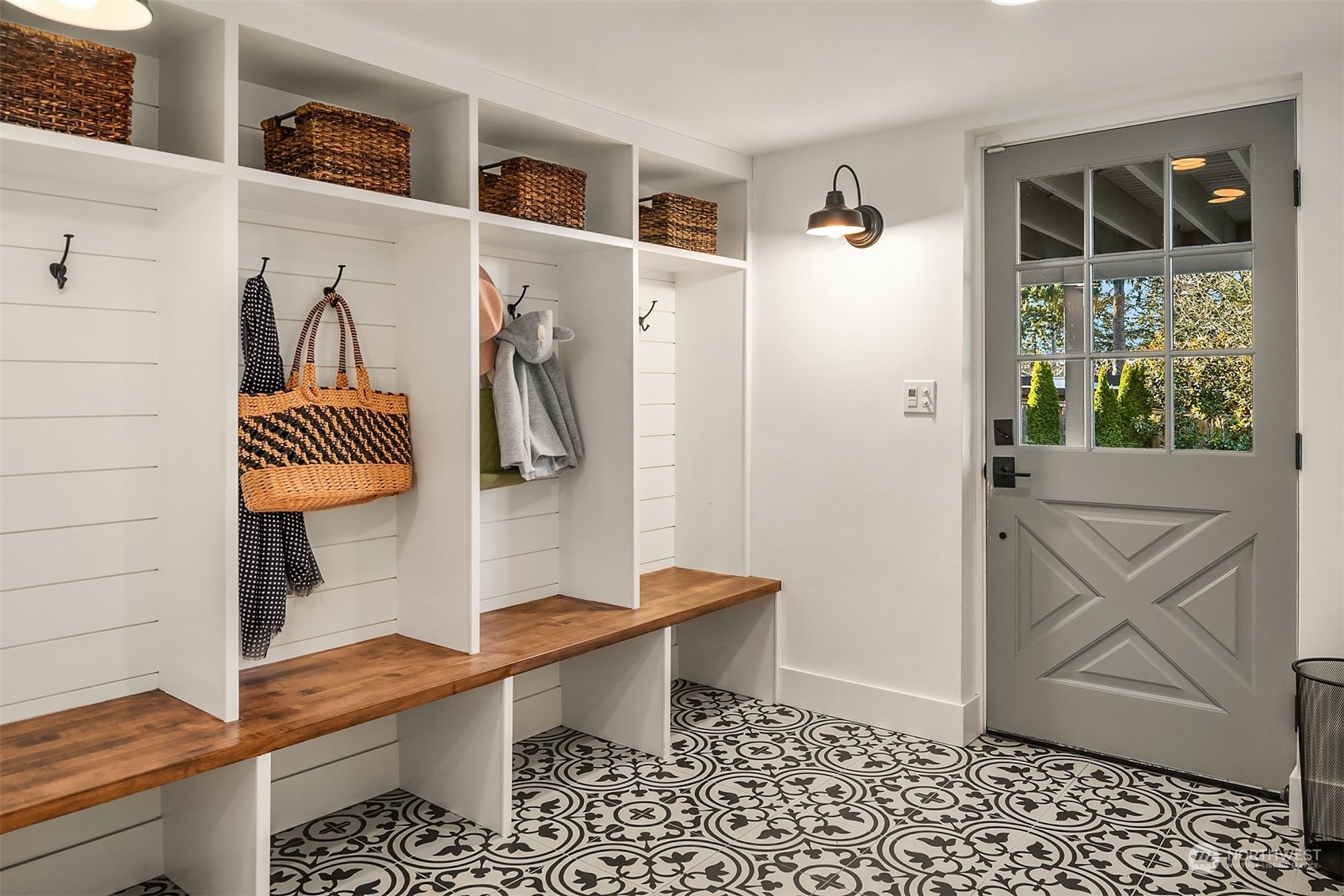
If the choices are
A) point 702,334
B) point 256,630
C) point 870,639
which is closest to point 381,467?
point 256,630

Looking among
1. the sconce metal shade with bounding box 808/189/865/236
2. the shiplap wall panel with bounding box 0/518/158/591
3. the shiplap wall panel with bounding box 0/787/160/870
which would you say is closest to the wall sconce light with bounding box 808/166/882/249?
the sconce metal shade with bounding box 808/189/865/236

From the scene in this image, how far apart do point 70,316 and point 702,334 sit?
7.76ft

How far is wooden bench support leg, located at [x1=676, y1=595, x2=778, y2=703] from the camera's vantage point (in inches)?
152

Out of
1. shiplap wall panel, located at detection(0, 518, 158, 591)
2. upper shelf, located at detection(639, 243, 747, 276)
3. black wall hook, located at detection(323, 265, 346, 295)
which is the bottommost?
shiplap wall panel, located at detection(0, 518, 158, 591)

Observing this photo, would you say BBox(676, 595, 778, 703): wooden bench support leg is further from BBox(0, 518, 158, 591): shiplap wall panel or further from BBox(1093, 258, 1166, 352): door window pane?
BBox(0, 518, 158, 591): shiplap wall panel

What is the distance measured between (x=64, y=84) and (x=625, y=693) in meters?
2.47

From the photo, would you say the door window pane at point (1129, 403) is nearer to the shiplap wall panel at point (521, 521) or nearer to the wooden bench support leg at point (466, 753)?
the shiplap wall panel at point (521, 521)

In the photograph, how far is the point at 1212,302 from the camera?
2938 mm

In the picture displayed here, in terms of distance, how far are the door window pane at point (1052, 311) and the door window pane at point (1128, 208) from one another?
5.6 inches

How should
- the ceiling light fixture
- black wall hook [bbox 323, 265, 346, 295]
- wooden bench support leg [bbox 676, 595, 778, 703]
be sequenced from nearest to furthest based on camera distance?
the ceiling light fixture → black wall hook [bbox 323, 265, 346, 295] → wooden bench support leg [bbox 676, 595, 778, 703]

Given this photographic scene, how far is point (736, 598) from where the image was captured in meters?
3.57

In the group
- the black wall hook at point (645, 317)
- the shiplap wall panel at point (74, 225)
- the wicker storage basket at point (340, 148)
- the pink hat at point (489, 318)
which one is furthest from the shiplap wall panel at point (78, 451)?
the black wall hook at point (645, 317)

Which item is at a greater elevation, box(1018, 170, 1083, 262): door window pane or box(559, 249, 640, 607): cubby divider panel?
box(1018, 170, 1083, 262): door window pane

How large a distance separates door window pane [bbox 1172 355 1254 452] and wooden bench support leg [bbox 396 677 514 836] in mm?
2328
